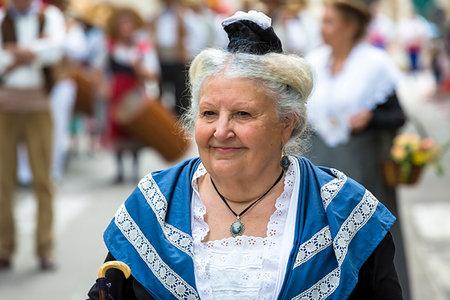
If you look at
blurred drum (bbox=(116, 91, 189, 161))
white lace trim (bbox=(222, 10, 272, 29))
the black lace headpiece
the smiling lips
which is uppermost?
white lace trim (bbox=(222, 10, 272, 29))

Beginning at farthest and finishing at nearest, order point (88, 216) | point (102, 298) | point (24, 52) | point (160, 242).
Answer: point (88, 216) → point (24, 52) → point (160, 242) → point (102, 298)

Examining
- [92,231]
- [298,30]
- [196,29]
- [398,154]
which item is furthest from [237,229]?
[196,29]

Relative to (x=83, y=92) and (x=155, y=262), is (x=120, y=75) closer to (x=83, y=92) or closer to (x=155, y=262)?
(x=83, y=92)

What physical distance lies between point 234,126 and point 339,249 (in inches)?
20.1

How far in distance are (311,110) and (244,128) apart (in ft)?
8.59

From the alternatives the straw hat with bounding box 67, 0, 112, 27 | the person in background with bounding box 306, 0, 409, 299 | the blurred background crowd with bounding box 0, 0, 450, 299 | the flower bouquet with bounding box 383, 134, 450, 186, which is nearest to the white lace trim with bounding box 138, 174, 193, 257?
the person in background with bounding box 306, 0, 409, 299

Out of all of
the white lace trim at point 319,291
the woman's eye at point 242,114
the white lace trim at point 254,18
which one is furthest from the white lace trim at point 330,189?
the white lace trim at point 254,18

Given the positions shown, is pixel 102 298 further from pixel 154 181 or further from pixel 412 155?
pixel 412 155

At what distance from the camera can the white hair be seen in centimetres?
269

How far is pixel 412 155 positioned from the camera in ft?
18.1

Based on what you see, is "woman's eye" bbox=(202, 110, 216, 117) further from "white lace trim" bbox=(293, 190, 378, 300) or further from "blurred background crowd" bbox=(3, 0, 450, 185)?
"blurred background crowd" bbox=(3, 0, 450, 185)

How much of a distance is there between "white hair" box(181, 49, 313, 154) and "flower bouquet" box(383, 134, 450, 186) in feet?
8.17

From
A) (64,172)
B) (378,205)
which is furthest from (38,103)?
(64,172)

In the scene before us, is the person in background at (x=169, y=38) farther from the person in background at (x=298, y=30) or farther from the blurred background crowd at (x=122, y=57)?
the person in background at (x=298, y=30)
